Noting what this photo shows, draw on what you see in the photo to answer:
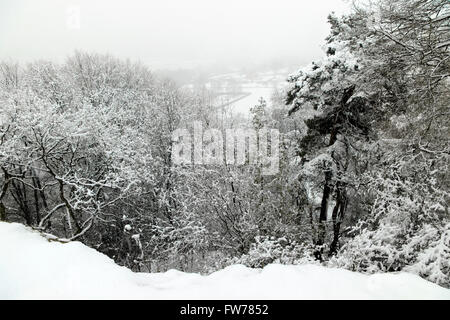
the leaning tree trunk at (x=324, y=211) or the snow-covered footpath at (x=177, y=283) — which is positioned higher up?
the snow-covered footpath at (x=177, y=283)

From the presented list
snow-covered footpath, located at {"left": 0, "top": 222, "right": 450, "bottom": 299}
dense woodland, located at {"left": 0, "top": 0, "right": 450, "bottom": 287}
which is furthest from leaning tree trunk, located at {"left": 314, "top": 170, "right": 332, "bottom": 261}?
snow-covered footpath, located at {"left": 0, "top": 222, "right": 450, "bottom": 299}

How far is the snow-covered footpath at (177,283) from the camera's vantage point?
3596 mm

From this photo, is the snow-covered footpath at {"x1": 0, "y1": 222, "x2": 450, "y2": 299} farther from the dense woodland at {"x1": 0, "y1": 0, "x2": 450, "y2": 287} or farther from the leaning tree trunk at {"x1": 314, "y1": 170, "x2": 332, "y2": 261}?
the leaning tree trunk at {"x1": 314, "y1": 170, "x2": 332, "y2": 261}

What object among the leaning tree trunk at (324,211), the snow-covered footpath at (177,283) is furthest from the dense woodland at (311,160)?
the snow-covered footpath at (177,283)

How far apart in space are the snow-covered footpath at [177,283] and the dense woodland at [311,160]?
1429mm

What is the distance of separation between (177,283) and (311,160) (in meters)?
7.70

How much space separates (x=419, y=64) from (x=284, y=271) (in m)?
5.31

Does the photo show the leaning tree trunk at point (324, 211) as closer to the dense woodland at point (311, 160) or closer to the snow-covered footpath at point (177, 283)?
the dense woodland at point (311, 160)

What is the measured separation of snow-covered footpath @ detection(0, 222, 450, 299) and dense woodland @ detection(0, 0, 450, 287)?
1.43 m

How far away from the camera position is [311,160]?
10688 mm

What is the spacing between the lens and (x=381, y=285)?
376cm

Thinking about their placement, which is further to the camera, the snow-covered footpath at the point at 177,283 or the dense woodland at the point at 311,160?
the dense woodland at the point at 311,160
